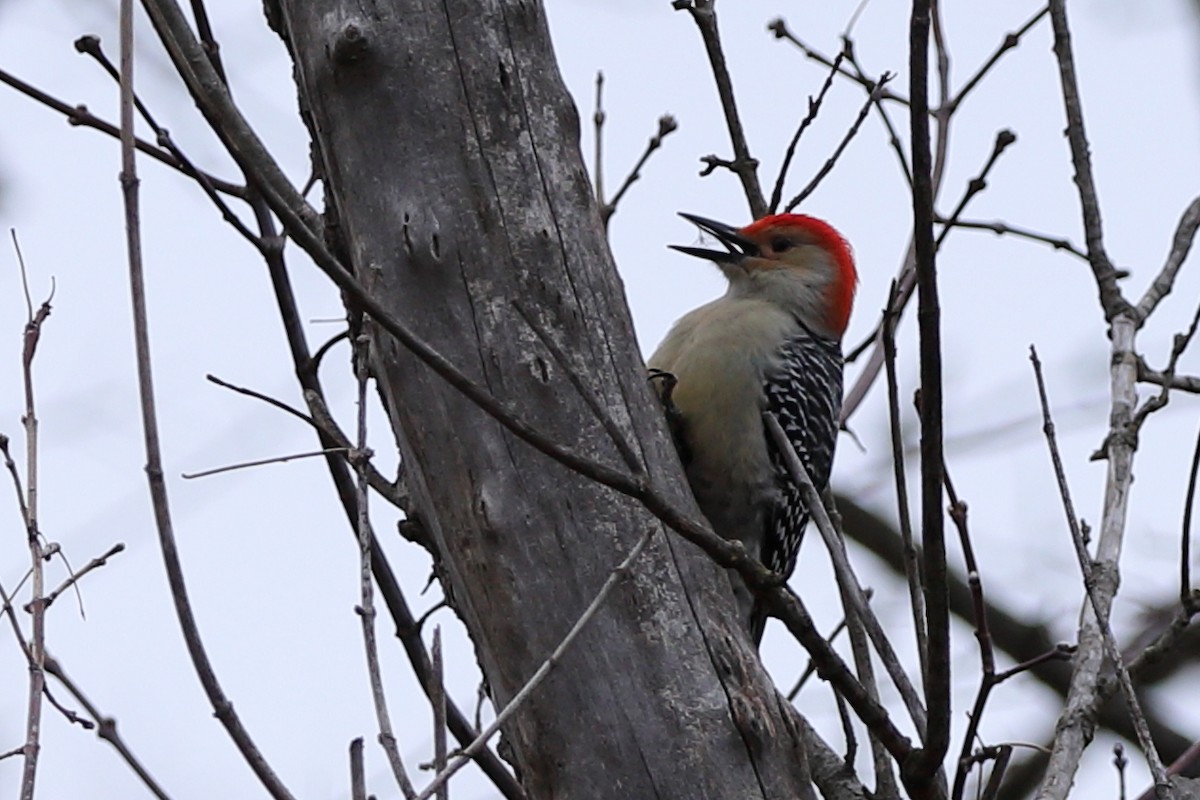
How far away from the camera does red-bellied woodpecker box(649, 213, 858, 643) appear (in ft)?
12.9

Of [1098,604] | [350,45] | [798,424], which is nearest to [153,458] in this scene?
[350,45]

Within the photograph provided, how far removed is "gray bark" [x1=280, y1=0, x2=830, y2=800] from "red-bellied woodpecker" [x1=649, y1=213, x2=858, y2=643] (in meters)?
0.77

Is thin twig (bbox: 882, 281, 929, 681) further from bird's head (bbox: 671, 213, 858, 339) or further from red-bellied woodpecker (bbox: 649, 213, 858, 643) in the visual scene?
bird's head (bbox: 671, 213, 858, 339)

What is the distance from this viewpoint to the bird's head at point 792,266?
194 inches

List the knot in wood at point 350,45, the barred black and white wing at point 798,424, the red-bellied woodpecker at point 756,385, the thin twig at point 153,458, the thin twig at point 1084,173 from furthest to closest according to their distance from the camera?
1. the barred black and white wing at point 798,424
2. the red-bellied woodpecker at point 756,385
3. the thin twig at point 1084,173
4. the knot in wood at point 350,45
5. the thin twig at point 153,458

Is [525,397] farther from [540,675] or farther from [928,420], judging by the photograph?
[928,420]

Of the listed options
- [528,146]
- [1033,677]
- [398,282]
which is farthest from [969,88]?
[1033,677]

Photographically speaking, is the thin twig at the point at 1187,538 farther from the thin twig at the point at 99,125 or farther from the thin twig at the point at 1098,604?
the thin twig at the point at 99,125

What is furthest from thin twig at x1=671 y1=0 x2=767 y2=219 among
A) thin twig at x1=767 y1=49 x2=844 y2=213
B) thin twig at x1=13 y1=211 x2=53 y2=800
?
thin twig at x1=13 y1=211 x2=53 y2=800

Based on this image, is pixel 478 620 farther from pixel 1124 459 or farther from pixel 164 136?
pixel 1124 459

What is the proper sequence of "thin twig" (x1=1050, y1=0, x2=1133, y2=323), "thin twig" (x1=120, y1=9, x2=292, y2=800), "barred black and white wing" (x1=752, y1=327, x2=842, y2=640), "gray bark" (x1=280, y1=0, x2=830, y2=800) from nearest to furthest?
"thin twig" (x1=120, y1=9, x2=292, y2=800) < "gray bark" (x1=280, y1=0, x2=830, y2=800) < "thin twig" (x1=1050, y1=0, x2=1133, y2=323) < "barred black and white wing" (x1=752, y1=327, x2=842, y2=640)

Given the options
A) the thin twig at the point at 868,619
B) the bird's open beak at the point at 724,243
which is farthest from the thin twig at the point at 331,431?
the bird's open beak at the point at 724,243

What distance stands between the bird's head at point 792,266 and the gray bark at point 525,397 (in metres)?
2.03

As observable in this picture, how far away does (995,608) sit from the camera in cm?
626
